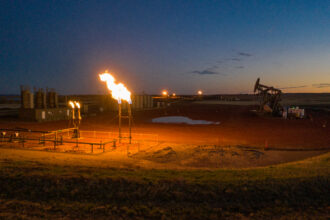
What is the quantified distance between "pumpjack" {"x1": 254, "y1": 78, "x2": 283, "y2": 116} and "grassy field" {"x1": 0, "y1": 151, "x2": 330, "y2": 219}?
37.0 m

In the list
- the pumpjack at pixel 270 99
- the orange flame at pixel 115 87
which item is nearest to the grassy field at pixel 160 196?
the orange flame at pixel 115 87

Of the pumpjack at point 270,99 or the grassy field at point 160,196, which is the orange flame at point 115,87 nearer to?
the grassy field at point 160,196

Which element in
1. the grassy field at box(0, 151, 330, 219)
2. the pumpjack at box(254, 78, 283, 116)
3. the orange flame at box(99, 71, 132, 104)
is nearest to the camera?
the grassy field at box(0, 151, 330, 219)

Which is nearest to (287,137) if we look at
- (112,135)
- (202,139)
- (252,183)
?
(202,139)

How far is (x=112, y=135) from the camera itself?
24078mm

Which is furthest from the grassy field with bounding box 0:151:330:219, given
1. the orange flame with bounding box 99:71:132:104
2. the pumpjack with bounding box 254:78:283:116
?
the pumpjack with bounding box 254:78:283:116

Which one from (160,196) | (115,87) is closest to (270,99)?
(115,87)

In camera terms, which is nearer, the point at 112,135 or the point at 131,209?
the point at 131,209

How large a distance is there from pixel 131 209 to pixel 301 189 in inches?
183

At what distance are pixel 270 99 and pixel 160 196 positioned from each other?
4227 centimetres

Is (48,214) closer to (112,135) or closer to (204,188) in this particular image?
(204,188)

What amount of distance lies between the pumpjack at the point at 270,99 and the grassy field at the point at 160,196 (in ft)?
121

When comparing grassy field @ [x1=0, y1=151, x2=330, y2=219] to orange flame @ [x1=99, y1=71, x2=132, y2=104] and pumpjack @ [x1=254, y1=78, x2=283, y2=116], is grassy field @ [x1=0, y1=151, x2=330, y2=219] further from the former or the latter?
pumpjack @ [x1=254, y1=78, x2=283, y2=116]

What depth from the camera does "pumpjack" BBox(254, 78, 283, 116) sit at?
42472 mm
